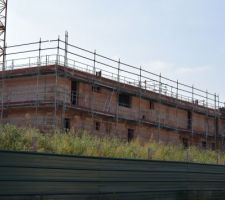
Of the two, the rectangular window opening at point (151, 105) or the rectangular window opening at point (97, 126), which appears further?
the rectangular window opening at point (151, 105)

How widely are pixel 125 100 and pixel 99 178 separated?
1074 inches

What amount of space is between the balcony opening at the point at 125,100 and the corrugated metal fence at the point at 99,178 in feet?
69.9

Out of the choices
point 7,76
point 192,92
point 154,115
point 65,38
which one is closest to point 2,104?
point 7,76

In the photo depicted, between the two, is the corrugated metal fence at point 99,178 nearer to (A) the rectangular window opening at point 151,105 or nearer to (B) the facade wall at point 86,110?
(B) the facade wall at point 86,110

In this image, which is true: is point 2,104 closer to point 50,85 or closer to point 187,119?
point 50,85

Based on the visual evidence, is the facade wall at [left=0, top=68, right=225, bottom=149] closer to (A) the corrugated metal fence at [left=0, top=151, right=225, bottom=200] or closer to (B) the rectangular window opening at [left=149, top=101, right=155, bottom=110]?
(B) the rectangular window opening at [left=149, top=101, right=155, bottom=110]

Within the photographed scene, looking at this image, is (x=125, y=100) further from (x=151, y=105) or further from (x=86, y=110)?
(x=86, y=110)

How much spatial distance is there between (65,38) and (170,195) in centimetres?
1902

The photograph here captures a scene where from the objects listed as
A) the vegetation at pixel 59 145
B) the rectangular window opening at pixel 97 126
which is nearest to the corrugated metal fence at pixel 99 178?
the vegetation at pixel 59 145

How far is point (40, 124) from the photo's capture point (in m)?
31.9

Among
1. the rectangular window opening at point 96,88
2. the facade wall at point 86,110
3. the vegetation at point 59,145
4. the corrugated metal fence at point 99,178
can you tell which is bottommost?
the corrugated metal fence at point 99,178

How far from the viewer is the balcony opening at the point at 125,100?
38.5 m

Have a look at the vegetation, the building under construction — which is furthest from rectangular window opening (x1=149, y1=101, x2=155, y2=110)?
the vegetation

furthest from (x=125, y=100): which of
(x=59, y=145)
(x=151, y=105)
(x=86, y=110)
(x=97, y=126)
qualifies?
(x=59, y=145)
